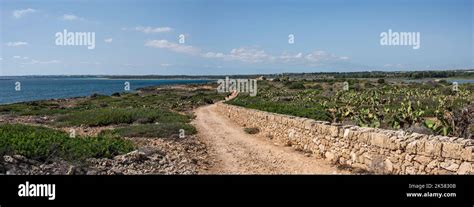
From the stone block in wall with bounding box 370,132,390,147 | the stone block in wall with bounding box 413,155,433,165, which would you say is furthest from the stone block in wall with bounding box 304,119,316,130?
the stone block in wall with bounding box 413,155,433,165

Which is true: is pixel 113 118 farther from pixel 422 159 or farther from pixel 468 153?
pixel 468 153

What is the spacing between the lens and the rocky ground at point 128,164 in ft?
27.6

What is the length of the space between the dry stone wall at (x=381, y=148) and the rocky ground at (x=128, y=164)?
332cm

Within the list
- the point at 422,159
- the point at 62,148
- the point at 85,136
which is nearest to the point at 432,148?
the point at 422,159

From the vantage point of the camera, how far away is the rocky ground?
8419mm

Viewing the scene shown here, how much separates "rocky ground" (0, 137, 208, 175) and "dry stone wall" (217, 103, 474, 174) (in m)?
3.32

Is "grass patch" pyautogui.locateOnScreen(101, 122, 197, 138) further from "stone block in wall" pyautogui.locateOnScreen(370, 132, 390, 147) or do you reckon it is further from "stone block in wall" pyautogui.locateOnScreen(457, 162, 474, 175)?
"stone block in wall" pyautogui.locateOnScreen(457, 162, 474, 175)

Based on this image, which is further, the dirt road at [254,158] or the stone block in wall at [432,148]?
the dirt road at [254,158]

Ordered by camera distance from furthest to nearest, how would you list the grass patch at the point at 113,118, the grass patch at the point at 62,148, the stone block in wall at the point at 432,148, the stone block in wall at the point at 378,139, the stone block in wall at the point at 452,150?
1. the grass patch at the point at 113,118
2. the grass patch at the point at 62,148
3. the stone block in wall at the point at 378,139
4. the stone block in wall at the point at 432,148
5. the stone block in wall at the point at 452,150

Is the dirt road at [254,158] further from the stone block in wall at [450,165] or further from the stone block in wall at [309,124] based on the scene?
the stone block in wall at [450,165]

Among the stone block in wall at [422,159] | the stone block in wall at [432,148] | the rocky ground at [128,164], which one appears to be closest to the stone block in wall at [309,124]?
the rocky ground at [128,164]
